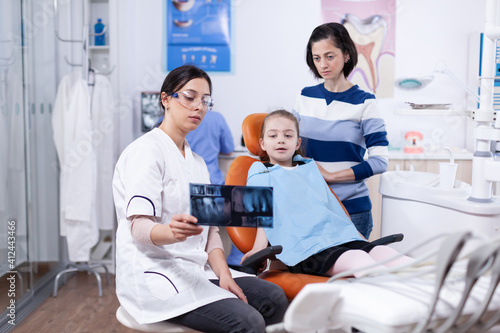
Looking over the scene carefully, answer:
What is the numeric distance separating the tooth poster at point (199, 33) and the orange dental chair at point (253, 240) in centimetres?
189

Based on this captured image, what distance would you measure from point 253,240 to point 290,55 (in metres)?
2.23

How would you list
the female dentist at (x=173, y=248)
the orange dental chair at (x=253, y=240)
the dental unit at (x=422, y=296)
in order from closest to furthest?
the dental unit at (x=422, y=296), the female dentist at (x=173, y=248), the orange dental chair at (x=253, y=240)

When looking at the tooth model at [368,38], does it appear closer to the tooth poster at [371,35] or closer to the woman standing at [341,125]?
the tooth poster at [371,35]

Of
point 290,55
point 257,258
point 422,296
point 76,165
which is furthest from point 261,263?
point 290,55

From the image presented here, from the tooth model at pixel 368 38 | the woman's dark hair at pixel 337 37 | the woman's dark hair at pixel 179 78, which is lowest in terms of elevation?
the woman's dark hair at pixel 179 78

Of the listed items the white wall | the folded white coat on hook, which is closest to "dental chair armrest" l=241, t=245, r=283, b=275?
the folded white coat on hook

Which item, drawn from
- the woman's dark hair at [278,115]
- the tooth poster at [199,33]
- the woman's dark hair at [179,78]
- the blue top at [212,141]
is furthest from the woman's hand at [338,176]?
the tooth poster at [199,33]

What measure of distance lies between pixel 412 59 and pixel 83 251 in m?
2.66

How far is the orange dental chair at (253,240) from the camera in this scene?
143 centimetres

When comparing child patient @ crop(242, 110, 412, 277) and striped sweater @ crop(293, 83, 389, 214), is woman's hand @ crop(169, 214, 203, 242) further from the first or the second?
striped sweater @ crop(293, 83, 389, 214)

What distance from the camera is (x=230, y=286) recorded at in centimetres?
132

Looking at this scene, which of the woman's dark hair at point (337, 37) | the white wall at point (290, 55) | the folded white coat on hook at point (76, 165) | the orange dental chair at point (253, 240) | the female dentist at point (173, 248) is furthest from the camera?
the white wall at point (290, 55)

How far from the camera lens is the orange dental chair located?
143 centimetres

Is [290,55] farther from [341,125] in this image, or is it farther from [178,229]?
[178,229]
